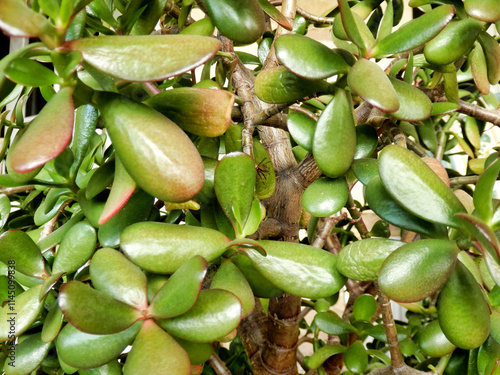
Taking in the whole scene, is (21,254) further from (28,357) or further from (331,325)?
(331,325)

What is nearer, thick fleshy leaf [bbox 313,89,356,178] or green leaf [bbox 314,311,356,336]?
thick fleshy leaf [bbox 313,89,356,178]

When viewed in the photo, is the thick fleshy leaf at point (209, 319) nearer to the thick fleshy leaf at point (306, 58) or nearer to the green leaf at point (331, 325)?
the thick fleshy leaf at point (306, 58)

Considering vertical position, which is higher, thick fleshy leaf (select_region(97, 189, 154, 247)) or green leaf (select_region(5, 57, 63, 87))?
green leaf (select_region(5, 57, 63, 87))

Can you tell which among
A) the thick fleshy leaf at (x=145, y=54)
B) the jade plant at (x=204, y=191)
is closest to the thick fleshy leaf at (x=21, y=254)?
the jade plant at (x=204, y=191)

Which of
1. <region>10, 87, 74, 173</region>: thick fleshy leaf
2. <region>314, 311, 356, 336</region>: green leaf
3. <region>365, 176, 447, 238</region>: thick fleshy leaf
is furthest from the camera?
<region>314, 311, 356, 336</region>: green leaf

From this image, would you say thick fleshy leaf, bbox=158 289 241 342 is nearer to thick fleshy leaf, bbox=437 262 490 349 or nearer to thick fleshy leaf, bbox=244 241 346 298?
thick fleshy leaf, bbox=244 241 346 298

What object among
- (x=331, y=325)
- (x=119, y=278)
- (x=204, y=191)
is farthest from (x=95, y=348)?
(x=331, y=325)

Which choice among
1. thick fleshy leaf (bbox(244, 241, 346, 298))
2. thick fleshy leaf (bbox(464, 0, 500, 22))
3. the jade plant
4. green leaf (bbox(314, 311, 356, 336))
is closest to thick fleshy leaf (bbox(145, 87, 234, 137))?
the jade plant
